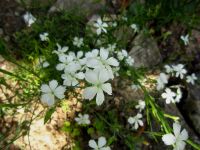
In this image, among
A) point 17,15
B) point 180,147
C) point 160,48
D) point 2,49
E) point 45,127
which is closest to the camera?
point 180,147

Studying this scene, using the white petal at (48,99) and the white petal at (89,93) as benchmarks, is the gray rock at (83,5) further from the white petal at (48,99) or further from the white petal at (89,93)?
the white petal at (89,93)

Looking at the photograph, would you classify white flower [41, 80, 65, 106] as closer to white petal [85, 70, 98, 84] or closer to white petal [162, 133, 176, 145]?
white petal [85, 70, 98, 84]

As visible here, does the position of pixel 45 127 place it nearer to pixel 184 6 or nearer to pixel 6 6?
pixel 6 6

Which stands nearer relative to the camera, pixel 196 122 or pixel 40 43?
pixel 40 43

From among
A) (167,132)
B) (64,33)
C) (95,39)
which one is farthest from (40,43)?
(167,132)

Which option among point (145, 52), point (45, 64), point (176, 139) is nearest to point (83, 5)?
point (145, 52)

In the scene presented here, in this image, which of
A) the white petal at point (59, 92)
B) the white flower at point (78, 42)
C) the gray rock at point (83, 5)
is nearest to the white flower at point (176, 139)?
the white petal at point (59, 92)

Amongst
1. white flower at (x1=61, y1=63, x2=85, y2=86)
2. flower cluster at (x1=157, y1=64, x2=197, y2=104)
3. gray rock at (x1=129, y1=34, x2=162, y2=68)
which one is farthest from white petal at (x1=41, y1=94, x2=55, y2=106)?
gray rock at (x1=129, y1=34, x2=162, y2=68)

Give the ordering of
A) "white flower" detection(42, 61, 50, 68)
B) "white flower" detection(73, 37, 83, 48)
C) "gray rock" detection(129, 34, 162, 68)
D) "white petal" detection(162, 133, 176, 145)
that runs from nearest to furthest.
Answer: "white petal" detection(162, 133, 176, 145) < "white flower" detection(42, 61, 50, 68) < "white flower" detection(73, 37, 83, 48) < "gray rock" detection(129, 34, 162, 68)
